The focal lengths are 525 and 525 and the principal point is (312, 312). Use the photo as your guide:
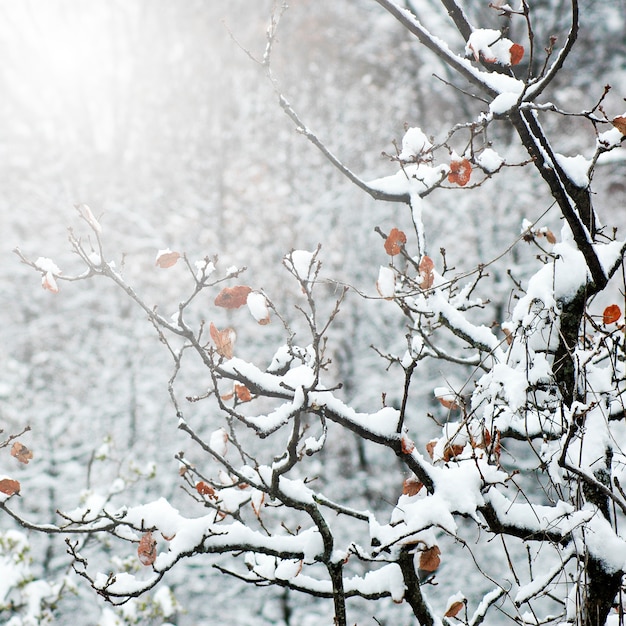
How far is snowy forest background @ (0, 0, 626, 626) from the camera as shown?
7.27 m

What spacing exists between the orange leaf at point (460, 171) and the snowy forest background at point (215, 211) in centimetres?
574

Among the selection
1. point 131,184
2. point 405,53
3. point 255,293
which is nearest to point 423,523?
point 255,293

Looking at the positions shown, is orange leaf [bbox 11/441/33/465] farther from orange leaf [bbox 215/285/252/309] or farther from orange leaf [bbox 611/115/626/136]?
orange leaf [bbox 611/115/626/136]

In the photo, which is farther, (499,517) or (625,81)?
(625,81)

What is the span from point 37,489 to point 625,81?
1278cm

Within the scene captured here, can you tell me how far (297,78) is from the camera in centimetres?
1048

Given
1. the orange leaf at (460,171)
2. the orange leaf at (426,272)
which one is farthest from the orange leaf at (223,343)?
the orange leaf at (460,171)

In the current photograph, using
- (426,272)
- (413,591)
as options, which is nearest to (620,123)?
(426,272)

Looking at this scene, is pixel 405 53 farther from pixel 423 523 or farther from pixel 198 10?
pixel 423 523

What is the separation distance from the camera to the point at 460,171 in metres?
2.36

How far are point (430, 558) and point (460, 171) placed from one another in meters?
1.69

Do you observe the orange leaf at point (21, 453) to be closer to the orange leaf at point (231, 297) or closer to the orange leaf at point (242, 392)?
the orange leaf at point (242, 392)

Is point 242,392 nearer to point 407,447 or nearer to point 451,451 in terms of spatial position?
point 407,447

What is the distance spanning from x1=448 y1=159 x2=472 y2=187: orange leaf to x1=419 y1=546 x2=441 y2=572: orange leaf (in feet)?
5.22
